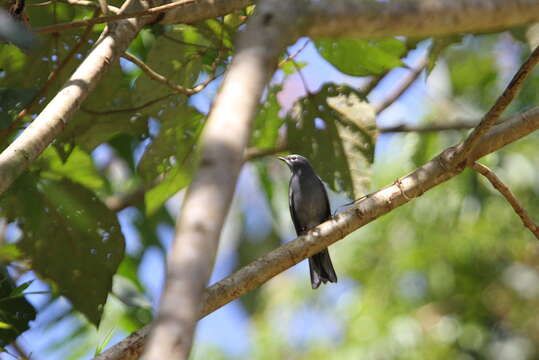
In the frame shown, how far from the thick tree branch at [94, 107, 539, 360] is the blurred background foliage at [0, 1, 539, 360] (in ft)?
2.07

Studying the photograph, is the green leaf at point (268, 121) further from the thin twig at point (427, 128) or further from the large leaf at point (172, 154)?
the thin twig at point (427, 128)

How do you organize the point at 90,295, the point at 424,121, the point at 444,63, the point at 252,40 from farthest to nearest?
the point at 444,63
the point at 424,121
the point at 90,295
the point at 252,40

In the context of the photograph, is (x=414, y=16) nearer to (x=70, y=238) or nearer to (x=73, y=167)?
(x=70, y=238)

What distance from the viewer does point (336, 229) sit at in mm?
3084

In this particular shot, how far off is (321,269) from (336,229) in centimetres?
202

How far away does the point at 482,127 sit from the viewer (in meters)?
3.01

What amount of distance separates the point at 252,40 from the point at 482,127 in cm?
171

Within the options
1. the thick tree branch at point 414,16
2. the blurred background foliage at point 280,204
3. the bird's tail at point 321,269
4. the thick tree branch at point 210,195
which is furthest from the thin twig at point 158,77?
the thick tree branch at point 210,195

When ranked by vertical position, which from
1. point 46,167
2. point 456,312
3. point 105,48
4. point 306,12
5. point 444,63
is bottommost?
point 456,312

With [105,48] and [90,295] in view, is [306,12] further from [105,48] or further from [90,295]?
[90,295]

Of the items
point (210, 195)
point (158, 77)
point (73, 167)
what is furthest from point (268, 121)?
point (210, 195)

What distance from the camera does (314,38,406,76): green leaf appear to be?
4.14 metres

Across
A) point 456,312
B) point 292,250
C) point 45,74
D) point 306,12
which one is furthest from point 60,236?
point 456,312

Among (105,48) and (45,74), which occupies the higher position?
(105,48)
